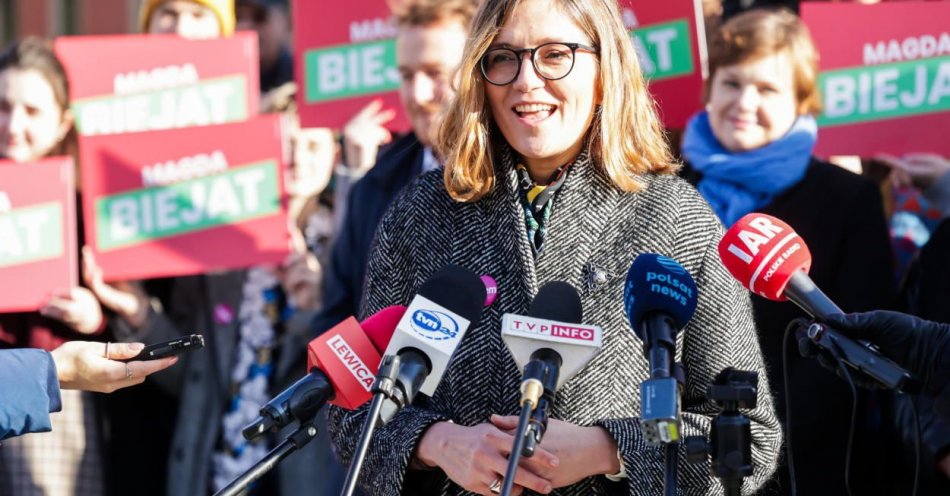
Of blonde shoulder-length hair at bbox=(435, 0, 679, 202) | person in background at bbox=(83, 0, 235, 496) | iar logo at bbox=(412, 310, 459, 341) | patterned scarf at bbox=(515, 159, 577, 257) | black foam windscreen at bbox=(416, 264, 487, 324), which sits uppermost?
blonde shoulder-length hair at bbox=(435, 0, 679, 202)

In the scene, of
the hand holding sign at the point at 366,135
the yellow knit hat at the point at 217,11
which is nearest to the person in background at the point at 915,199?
the hand holding sign at the point at 366,135

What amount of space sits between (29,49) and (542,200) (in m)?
3.07

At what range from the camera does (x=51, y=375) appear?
2.98m

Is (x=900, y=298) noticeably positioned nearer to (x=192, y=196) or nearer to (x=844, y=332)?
(x=844, y=332)

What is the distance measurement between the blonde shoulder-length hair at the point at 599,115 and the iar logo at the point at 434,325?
0.67 metres

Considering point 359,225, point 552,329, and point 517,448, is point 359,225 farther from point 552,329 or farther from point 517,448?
point 517,448

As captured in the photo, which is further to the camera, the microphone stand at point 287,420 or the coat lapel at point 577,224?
the coat lapel at point 577,224

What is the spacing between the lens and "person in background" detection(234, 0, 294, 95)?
281 inches

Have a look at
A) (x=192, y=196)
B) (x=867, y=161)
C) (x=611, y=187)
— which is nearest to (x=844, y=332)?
(x=611, y=187)

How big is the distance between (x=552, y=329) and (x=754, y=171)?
2.09 m

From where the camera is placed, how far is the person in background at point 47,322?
521 cm

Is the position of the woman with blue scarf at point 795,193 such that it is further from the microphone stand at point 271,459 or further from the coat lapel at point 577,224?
the microphone stand at point 271,459

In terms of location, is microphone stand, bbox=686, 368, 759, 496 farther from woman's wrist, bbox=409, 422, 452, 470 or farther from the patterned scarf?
the patterned scarf

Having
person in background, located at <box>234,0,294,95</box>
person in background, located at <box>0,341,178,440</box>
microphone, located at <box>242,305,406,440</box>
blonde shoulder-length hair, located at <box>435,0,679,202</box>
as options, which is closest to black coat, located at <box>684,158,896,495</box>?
blonde shoulder-length hair, located at <box>435,0,679,202</box>
